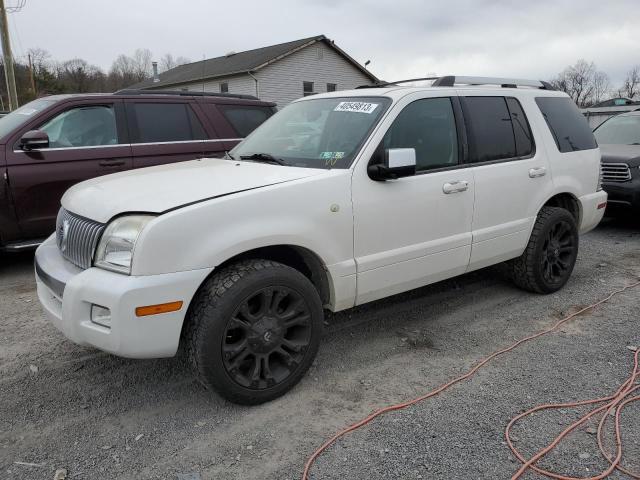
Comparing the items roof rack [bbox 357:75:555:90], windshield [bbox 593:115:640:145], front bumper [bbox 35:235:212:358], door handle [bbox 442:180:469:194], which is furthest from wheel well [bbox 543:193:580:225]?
windshield [bbox 593:115:640:145]

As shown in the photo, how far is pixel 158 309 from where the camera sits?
2.57 metres

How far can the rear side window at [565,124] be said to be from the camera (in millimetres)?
4648

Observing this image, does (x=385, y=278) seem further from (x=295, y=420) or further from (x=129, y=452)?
(x=129, y=452)

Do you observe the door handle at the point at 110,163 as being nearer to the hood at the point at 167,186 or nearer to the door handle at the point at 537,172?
the hood at the point at 167,186

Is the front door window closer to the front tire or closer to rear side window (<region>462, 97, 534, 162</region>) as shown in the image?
the front tire

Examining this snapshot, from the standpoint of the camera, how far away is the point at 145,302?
8.28 feet

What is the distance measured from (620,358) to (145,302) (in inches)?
124

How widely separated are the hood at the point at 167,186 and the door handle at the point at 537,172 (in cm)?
209

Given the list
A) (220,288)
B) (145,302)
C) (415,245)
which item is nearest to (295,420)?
(220,288)

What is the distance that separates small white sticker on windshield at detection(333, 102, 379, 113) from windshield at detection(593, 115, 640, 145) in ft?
21.5

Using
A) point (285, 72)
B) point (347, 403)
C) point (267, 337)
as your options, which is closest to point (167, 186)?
point (267, 337)

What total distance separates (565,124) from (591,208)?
873mm

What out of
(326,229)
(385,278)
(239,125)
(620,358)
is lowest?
(620,358)

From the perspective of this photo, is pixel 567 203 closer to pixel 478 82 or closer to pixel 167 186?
pixel 478 82
